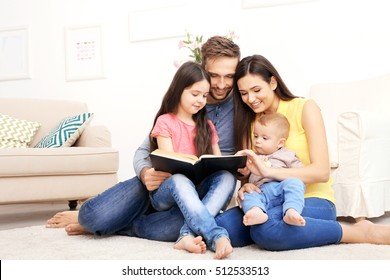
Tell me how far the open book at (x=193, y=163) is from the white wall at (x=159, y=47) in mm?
2102

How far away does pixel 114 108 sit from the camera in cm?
401

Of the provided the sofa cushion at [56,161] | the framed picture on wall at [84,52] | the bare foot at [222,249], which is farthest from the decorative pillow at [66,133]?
the bare foot at [222,249]

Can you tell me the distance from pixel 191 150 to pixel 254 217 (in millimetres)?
422

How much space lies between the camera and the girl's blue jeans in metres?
1.53

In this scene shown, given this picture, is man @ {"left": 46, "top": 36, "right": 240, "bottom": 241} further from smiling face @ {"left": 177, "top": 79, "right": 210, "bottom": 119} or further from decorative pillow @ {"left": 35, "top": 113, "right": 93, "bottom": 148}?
decorative pillow @ {"left": 35, "top": 113, "right": 93, "bottom": 148}

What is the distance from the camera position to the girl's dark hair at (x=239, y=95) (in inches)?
70.3

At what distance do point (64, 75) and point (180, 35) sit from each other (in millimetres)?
1081

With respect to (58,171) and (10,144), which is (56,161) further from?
Answer: (10,144)

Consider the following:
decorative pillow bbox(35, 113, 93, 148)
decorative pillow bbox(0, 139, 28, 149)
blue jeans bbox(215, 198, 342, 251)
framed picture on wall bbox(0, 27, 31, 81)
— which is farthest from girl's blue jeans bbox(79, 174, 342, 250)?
framed picture on wall bbox(0, 27, 31, 81)

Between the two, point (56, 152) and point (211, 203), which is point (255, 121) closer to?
point (211, 203)

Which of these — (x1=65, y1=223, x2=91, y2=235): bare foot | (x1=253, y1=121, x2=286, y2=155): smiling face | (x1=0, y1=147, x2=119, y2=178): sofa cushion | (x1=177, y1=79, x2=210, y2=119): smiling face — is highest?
(x1=177, y1=79, x2=210, y2=119): smiling face

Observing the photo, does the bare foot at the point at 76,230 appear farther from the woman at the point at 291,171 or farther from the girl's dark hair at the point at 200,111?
the woman at the point at 291,171

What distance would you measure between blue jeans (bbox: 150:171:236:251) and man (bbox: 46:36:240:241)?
0.06m
